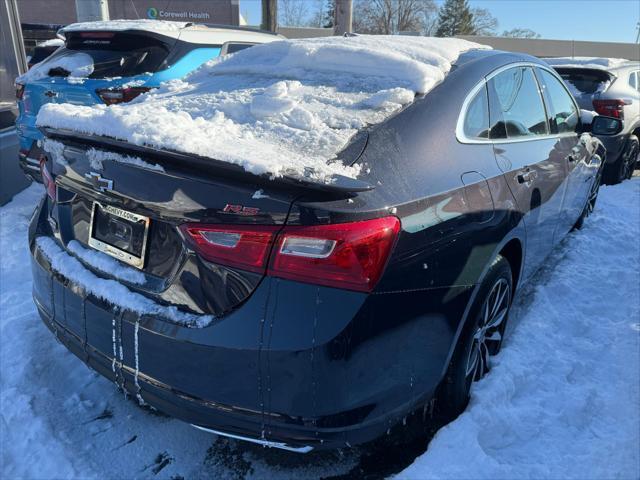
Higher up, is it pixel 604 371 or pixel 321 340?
pixel 321 340

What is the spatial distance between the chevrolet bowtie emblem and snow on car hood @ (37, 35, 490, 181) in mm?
173

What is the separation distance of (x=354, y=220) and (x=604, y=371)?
204cm

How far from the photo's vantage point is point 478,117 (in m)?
2.53

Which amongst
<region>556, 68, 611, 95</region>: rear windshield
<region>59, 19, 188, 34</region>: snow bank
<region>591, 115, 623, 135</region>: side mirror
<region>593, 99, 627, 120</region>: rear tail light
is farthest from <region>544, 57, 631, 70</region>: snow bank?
<region>59, 19, 188, 34</region>: snow bank

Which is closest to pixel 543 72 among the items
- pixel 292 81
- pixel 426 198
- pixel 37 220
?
pixel 292 81

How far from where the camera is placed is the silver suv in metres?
7.39

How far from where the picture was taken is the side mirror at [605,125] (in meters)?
4.16

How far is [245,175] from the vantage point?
1.71 m

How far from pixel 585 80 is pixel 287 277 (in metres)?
7.69

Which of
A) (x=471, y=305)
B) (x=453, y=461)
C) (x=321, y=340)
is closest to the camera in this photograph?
(x=321, y=340)

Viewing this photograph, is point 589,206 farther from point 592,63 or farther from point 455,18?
point 455,18

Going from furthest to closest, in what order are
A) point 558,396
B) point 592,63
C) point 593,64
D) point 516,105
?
1. point 592,63
2. point 593,64
3. point 516,105
4. point 558,396

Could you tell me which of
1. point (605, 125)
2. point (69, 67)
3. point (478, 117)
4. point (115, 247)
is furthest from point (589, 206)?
point (69, 67)

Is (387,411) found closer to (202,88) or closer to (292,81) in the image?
(292,81)
